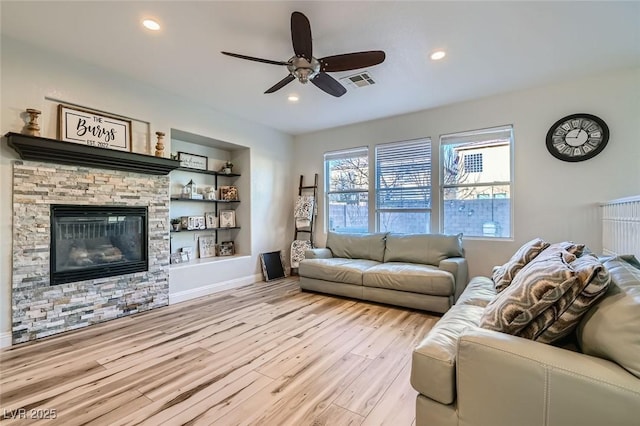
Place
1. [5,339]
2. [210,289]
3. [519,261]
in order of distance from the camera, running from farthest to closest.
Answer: [210,289]
[5,339]
[519,261]

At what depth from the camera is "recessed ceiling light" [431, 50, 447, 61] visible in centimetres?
268

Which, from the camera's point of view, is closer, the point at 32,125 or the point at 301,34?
the point at 301,34

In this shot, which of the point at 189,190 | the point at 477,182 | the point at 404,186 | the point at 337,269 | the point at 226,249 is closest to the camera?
the point at 337,269

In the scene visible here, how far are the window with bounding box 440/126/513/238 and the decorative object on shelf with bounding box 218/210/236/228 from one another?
340 cm

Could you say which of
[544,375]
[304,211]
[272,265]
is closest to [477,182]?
[304,211]

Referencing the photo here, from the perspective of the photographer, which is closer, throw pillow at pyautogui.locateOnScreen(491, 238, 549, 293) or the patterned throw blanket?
throw pillow at pyautogui.locateOnScreen(491, 238, 549, 293)

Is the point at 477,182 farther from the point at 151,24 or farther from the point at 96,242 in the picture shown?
the point at 96,242

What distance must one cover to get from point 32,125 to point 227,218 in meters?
2.60

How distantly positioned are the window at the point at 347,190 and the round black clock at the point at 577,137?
251 centimetres

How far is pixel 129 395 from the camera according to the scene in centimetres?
175

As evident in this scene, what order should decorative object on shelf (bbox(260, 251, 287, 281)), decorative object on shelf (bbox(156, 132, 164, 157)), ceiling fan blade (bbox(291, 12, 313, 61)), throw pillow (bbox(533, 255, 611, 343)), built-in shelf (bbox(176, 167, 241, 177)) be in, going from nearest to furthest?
throw pillow (bbox(533, 255, 611, 343))
ceiling fan blade (bbox(291, 12, 313, 61))
decorative object on shelf (bbox(156, 132, 164, 157))
built-in shelf (bbox(176, 167, 241, 177))
decorative object on shelf (bbox(260, 251, 287, 281))

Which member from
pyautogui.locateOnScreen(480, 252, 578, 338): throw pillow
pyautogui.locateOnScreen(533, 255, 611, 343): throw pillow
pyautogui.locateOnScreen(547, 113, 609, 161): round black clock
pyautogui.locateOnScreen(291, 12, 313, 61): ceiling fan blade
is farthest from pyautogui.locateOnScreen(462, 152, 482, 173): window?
pyautogui.locateOnScreen(533, 255, 611, 343): throw pillow

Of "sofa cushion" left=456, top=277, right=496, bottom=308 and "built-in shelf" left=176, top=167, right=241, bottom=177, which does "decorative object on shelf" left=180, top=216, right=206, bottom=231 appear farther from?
"sofa cushion" left=456, top=277, right=496, bottom=308

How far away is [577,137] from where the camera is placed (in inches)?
129
